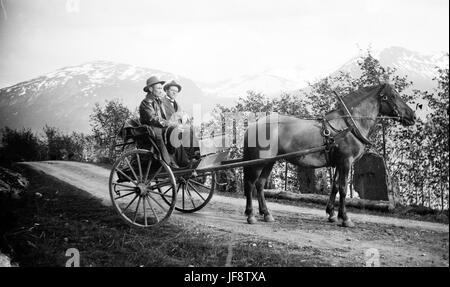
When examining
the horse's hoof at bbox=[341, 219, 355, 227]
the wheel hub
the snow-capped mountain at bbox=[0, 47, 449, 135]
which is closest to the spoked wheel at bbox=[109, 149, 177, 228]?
the wheel hub

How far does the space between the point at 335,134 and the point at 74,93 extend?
4.78 m

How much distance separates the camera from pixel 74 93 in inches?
284

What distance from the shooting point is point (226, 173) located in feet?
38.7

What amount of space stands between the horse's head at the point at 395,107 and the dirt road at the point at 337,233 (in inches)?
69.0

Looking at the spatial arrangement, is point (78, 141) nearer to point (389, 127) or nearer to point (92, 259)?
point (92, 259)

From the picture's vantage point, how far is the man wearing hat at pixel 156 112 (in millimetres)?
6098

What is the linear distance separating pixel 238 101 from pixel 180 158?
6.62ft

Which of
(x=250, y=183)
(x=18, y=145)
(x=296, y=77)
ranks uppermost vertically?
(x=296, y=77)

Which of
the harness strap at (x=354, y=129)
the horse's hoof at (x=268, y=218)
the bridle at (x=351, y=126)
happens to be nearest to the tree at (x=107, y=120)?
the horse's hoof at (x=268, y=218)

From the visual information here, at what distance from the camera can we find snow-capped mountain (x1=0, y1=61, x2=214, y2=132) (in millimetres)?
6648

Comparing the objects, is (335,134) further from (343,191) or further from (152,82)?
(152,82)

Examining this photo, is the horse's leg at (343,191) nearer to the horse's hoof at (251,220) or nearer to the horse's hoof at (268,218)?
the horse's hoof at (268,218)

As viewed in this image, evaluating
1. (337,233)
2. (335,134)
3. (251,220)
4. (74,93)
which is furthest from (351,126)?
(74,93)
